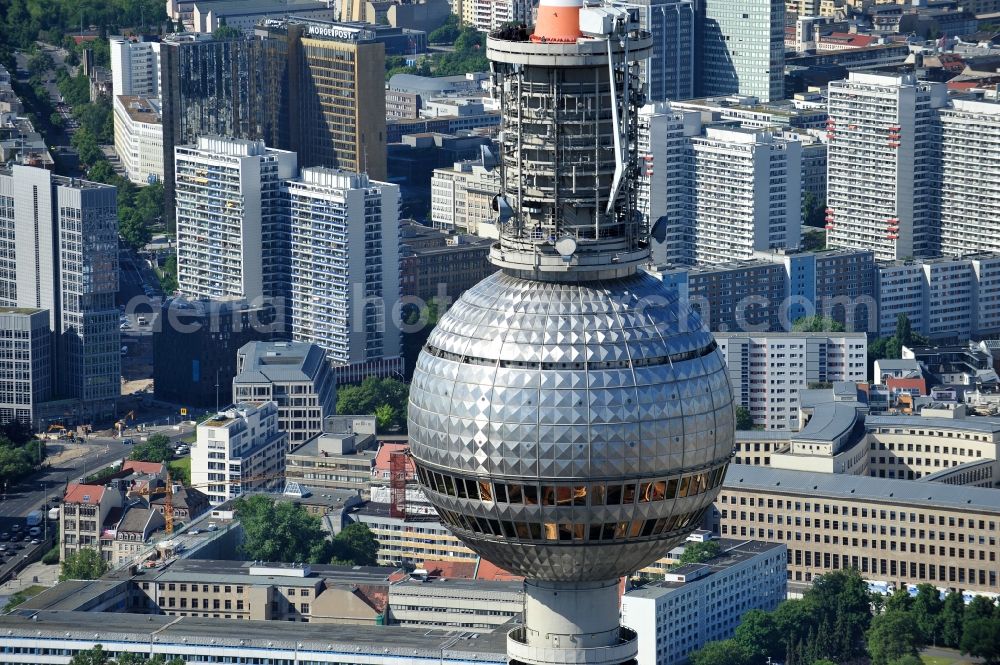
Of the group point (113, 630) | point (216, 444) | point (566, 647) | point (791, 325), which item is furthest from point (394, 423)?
point (566, 647)

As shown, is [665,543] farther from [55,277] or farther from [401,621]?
[55,277]

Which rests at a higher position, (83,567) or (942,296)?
(942,296)

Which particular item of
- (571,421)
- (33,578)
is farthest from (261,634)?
(571,421)

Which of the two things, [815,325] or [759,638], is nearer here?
[759,638]

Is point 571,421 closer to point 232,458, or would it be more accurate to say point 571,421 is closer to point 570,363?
point 570,363

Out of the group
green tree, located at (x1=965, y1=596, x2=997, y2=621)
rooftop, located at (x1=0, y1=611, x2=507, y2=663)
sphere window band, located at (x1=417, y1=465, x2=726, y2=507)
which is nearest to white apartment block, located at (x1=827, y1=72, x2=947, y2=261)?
green tree, located at (x1=965, y1=596, x2=997, y2=621)

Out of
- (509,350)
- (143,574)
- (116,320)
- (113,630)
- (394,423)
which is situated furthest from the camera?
(116,320)
